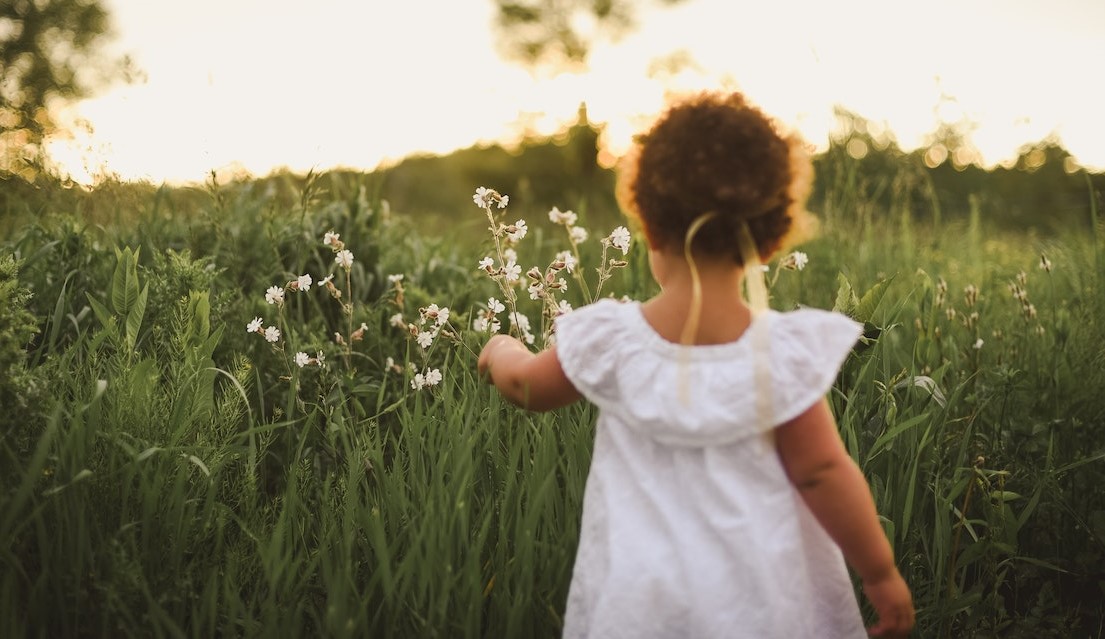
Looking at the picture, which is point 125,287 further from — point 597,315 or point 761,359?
point 761,359

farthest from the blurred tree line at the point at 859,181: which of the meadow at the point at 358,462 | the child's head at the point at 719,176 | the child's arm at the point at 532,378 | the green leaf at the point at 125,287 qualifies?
the child's head at the point at 719,176

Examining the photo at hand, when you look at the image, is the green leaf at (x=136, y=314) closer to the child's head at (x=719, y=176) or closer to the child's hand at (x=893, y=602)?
the child's head at (x=719, y=176)

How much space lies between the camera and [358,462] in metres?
2.08

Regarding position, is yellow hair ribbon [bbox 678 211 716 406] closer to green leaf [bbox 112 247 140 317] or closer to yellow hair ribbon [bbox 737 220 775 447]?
yellow hair ribbon [bbox 737 220 775 447]

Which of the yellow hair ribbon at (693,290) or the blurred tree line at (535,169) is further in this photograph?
the blurred tree line at (535,169)

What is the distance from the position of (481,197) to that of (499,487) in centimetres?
88

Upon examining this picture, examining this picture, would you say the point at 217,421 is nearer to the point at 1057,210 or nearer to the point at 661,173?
the point at 661,173

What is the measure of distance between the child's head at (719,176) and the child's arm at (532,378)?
0.34 m

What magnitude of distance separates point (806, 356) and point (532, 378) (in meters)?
0.55

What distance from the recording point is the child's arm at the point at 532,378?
1661 mm

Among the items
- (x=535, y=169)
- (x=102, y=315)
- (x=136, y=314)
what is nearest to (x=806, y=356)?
(x=136, y=314)

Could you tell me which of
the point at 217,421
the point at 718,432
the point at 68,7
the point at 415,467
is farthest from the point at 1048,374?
the point at 68,7

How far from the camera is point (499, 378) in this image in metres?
1.75

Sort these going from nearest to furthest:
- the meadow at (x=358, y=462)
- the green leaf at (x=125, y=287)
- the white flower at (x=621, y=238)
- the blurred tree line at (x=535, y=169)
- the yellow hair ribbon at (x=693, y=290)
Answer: the yellow hair ribbon at (x=693, y=290) → the meadow at (x=358, y=462) → the white flower at (x=621, y=238) → the green leaf at (x=125, y=287) → the blurred tree line at (x=535, y=169)
